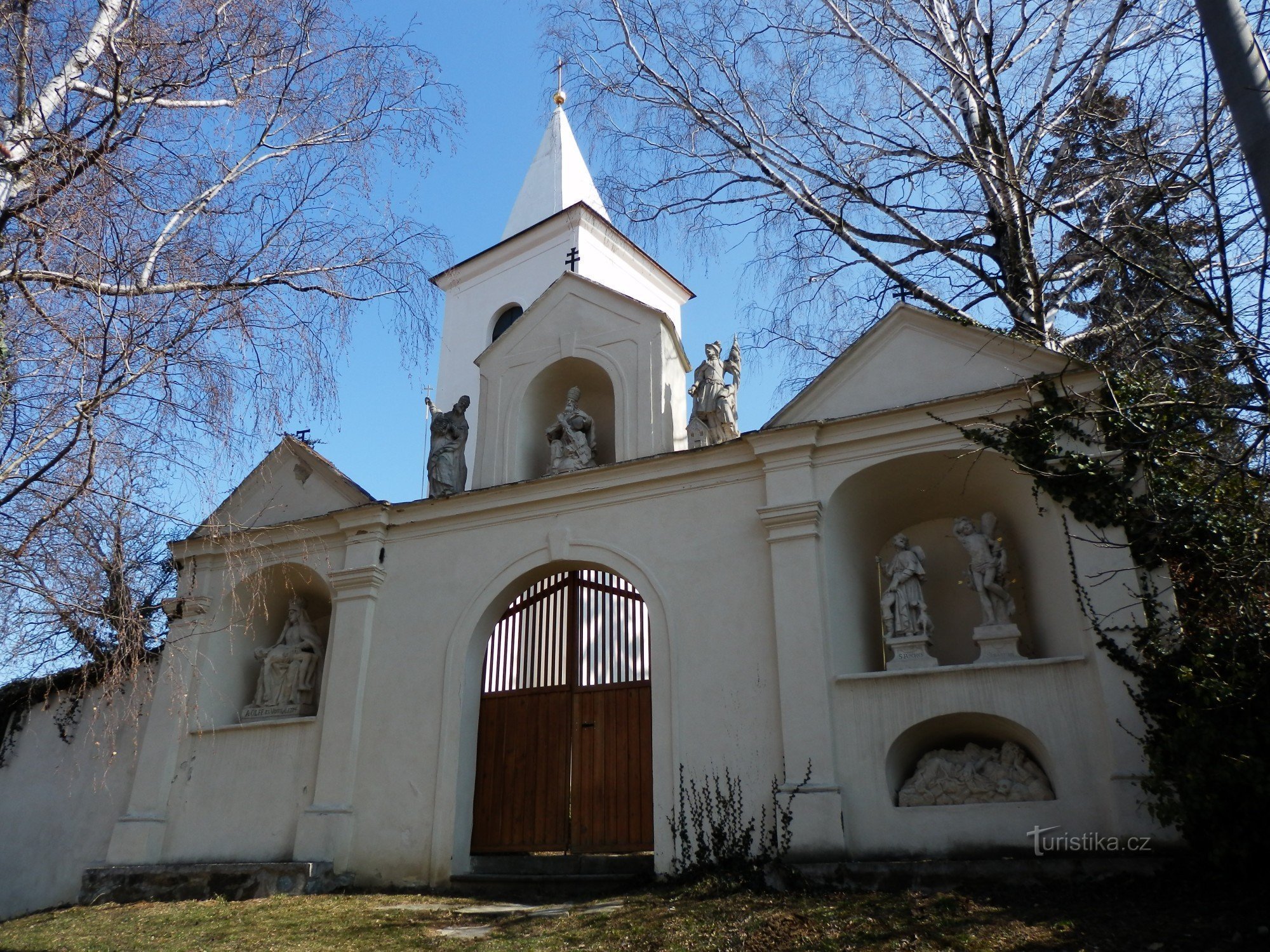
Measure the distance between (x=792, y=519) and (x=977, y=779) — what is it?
2.87 metres

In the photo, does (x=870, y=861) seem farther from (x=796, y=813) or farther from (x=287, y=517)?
(x=287, y=517)

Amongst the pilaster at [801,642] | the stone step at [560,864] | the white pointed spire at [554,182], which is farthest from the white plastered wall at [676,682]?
the white pointed spire at [554,182]

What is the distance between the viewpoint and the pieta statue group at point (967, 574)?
927 centimetres

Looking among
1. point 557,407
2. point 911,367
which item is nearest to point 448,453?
point 557,407

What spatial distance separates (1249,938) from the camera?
5.93 m

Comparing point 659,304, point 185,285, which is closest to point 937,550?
point 185,285

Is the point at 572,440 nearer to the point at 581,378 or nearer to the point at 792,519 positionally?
the point at 581,378

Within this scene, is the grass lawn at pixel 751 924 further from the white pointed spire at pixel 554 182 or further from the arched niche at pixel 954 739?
the white pointed spire at pixel 554 182

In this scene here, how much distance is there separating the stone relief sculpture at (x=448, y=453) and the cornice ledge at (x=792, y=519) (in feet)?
13.7

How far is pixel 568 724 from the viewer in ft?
35.7

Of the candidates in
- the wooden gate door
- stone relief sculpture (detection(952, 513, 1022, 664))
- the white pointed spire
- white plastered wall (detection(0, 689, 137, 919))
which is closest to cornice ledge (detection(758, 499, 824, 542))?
stone relief sculpture (detection(952, 513, 1022, 664))

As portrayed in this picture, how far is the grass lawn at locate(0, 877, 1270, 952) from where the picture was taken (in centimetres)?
630

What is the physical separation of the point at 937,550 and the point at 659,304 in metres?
11.6

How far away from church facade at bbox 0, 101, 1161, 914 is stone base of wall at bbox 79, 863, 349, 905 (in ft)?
1.05
